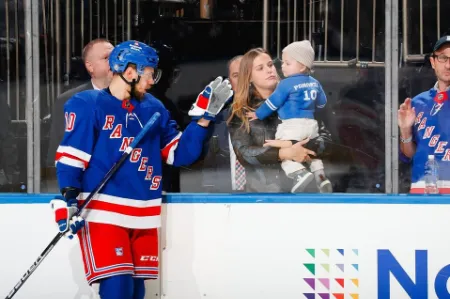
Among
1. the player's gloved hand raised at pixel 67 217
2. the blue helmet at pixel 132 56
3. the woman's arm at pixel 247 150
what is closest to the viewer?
the player's gloved hand raised at pixel 67 217

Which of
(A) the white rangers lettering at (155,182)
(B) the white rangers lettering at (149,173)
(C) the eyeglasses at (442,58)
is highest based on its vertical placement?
A: (C) the eyeglasses at (442,58)

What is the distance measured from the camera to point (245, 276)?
5180 millimetres

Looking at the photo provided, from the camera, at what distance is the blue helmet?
4.94 meters

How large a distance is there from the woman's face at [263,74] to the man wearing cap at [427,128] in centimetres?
67

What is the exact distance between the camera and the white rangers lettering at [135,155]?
193 inches

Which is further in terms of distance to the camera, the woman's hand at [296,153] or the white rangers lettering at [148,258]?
the woman's hand at [296,153]

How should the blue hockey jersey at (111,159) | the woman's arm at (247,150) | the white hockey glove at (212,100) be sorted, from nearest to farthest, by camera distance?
the blue hockey jersey at (111,159), the white hockey glove at (212,100), the woman's arm at (247,150)

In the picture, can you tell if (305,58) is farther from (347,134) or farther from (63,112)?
(63,112)

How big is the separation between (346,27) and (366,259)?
3.86 ft

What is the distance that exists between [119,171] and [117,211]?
19cm

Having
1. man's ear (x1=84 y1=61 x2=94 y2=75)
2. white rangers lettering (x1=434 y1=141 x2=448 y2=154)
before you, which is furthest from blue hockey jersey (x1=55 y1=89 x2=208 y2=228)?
white rangers lettering (x1=434 y1=141 x2=448 y2=154)

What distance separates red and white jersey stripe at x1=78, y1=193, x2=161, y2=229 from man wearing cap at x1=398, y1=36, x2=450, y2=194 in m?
1.36

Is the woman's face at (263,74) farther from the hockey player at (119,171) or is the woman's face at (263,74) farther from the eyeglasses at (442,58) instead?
the eyeglasses at (442,58)

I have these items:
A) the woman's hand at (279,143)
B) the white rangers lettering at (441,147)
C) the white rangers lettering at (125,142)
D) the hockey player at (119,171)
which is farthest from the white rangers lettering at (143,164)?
the white rangers lettering at (441,147)
